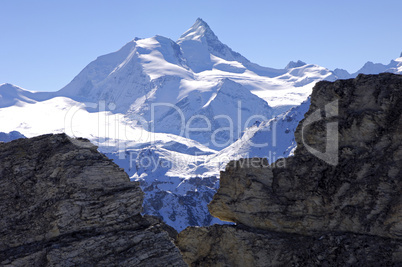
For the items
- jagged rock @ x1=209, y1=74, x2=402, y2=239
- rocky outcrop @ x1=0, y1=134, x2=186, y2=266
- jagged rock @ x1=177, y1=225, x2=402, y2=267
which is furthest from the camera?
jagged rock @ x1=209, y1=74, x2=402, y2=239

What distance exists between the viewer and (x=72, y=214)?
117 feet

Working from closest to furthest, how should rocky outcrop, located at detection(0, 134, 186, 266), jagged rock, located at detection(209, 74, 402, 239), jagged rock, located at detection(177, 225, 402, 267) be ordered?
1. rocky outcrop, located at detection(0, 134, 186, 266)
2. jagged rock, located at detection(177, 225, 402, 267)
3. jagged rock, located at detection(209, 74, 402, 239)

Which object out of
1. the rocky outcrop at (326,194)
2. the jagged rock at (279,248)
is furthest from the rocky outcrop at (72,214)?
the rocky outcrop at (326,194)

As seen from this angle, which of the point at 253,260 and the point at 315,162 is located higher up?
the point at 315,162

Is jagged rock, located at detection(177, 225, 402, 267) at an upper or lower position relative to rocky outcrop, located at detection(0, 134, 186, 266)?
lower

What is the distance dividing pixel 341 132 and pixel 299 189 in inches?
195

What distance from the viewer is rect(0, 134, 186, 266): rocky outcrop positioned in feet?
114

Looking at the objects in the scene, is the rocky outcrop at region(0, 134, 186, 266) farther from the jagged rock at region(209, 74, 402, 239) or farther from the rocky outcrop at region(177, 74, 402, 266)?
the jagged rock at region(209, 74, 402, 239)

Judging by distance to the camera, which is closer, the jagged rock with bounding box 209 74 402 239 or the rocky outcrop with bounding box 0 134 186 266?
the rocky outcrop with bounding box 0 134 186 266

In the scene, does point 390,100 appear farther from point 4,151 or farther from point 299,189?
point 4,151

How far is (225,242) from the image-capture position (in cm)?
4234

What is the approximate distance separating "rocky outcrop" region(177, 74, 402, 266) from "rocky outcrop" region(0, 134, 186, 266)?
6894mm

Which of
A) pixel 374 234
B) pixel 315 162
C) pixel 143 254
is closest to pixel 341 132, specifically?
pixel 315 162

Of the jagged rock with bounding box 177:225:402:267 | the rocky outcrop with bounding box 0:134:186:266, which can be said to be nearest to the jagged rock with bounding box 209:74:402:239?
the jagged rock with bounding box 177:225:402:267
